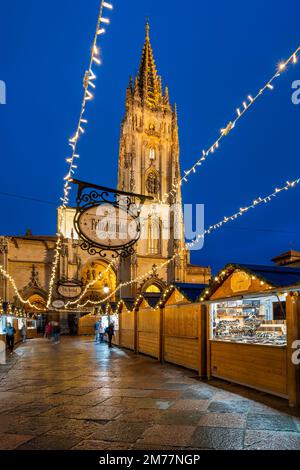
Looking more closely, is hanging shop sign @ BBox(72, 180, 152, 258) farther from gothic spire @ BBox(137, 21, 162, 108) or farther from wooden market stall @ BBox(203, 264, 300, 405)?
gothic spire @ BBox(137, 21, 162, 108)

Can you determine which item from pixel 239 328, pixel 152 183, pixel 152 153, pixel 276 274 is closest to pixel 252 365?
pixel 239 328

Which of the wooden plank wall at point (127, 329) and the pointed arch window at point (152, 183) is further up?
the pointed arch window at point (152, 183)

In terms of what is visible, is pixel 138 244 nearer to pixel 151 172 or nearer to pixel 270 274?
pixel 151 172

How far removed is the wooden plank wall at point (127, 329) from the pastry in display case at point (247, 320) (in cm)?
995

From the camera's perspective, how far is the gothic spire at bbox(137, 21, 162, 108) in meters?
56.9

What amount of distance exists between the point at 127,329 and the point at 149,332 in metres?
4.92

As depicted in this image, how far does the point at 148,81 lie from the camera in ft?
200

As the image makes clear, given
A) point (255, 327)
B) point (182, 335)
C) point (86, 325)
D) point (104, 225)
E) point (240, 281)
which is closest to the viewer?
point (104, 225)

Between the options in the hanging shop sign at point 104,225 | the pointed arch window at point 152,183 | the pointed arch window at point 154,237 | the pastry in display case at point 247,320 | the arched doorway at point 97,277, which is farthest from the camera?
the pointed arch window at point 152,183

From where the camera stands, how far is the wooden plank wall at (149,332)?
675 inches

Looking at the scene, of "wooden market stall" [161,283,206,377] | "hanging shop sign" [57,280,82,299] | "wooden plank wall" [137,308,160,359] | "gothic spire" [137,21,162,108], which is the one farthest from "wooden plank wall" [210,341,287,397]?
"gothic spire" [137,21,162,108]

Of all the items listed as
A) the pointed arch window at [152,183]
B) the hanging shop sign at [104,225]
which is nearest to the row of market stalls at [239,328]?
the hanging shop sign at [104,225]

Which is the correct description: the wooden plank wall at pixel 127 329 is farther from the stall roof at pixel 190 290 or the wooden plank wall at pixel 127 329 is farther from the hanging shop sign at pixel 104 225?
the hanging shop sign at pixel 104 225

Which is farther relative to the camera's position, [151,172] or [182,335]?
[151,172]
